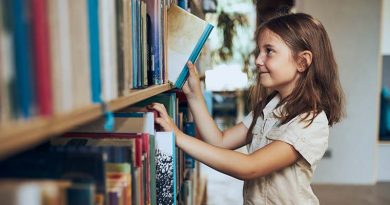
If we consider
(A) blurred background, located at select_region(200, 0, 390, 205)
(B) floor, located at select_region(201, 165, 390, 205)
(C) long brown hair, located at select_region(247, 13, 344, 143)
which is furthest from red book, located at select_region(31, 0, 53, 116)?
(A) blurred background, located at select_region(200, 0, 390, 205)

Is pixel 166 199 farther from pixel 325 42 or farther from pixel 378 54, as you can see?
pixel 378 54

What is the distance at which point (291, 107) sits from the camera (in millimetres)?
1236

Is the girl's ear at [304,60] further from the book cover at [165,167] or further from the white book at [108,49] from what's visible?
the white book at [108,49]

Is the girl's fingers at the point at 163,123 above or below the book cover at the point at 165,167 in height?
above

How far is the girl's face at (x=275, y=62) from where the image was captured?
1.26m

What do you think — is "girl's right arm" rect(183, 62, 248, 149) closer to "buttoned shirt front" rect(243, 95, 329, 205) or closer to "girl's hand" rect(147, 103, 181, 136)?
"buttoned shirt front" rect(243, 95, 329, 205)

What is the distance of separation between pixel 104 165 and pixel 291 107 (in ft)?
2.54

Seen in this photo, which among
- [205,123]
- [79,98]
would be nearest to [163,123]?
[205,123]

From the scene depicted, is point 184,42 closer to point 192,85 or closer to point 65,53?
point 192,85

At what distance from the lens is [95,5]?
58cm

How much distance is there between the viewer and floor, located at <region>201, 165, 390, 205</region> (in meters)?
3.03

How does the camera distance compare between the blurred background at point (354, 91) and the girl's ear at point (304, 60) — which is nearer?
the girl's ear at point (304, 60)

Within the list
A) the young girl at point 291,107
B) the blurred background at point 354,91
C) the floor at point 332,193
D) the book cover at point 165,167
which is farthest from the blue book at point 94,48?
the blurred background at point 354,91

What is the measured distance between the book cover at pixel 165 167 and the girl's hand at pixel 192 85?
0.33m
